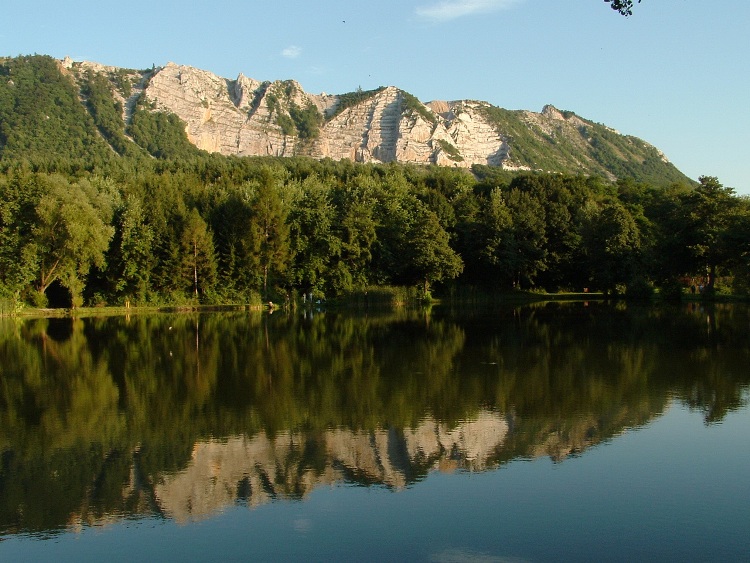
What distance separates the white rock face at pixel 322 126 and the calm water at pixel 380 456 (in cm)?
13480

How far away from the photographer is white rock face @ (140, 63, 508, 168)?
155 m

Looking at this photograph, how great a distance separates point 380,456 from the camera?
12.3 meters

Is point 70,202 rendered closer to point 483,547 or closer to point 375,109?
point 483,547

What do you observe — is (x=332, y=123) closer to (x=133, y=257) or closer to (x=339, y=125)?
(x=339, y=125)

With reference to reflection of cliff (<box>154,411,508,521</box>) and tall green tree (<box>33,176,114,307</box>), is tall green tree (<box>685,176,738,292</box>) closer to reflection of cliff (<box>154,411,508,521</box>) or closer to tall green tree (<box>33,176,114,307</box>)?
tall green tree (<box>33,176,114,307</box>)

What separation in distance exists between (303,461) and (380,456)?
4.08ft

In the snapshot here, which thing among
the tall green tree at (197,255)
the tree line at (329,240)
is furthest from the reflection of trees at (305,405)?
the tall green tree at (197,255)

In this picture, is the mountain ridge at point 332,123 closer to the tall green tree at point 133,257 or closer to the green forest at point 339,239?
the green forest at point 339,239

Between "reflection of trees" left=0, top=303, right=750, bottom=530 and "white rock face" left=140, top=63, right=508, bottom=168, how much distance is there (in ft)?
422

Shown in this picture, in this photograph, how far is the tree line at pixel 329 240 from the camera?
165 feet

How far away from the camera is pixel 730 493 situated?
1039 cm

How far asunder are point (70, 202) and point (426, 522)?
1796 inches

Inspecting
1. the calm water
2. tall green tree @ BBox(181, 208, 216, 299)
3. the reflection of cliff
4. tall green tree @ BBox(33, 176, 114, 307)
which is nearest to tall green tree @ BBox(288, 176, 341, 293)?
tall green tree @ BBox(181, 208, 216, 299)

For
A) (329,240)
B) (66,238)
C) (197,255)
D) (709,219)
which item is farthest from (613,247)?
(66,238)
